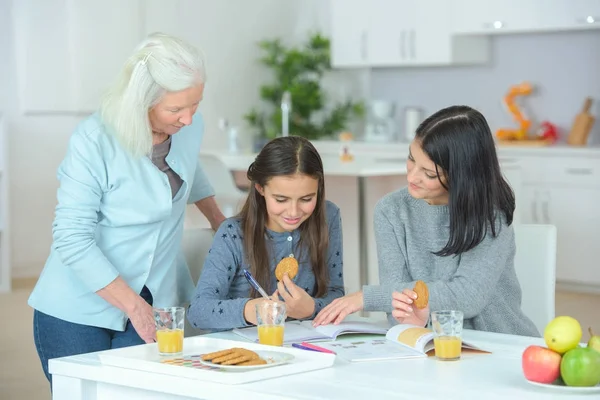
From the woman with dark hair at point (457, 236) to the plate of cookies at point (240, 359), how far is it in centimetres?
41

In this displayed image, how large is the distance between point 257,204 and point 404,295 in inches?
22.9

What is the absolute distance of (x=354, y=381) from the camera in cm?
163

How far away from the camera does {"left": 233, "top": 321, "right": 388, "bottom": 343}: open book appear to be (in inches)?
77.9

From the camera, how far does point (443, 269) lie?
2289 millimetres

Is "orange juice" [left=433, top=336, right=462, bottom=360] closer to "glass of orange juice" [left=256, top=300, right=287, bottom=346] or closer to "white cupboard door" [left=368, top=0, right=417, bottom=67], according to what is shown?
"glass of orange juice" [left=256, top=300, right=287, bottom=346]

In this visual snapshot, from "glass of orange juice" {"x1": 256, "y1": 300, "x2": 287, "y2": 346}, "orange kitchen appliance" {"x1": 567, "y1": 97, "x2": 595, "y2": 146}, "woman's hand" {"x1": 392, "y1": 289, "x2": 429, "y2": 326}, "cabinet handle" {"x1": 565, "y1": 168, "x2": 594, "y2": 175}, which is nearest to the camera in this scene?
"glass of orange juice" {"x1": 256, "y1": 300, "x2": 287, "y2": 346}

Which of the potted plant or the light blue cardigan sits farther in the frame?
the potted plant

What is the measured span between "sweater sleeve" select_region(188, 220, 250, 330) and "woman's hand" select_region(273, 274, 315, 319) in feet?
0.32

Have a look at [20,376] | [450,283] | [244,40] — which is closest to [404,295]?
[450,283]

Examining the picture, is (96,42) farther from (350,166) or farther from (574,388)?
(574,388)

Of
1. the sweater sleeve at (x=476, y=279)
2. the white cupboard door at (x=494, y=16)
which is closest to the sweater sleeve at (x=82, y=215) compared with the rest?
the sweater sleeve at (x=476, y=279)

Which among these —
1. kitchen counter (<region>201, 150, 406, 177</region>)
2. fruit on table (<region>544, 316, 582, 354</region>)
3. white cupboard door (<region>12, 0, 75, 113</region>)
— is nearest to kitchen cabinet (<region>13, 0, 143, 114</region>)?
white cupboard door (<region>12, 0, 75, 113</region>)

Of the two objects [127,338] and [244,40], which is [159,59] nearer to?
[127,338]

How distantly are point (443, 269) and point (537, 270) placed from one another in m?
0.28
